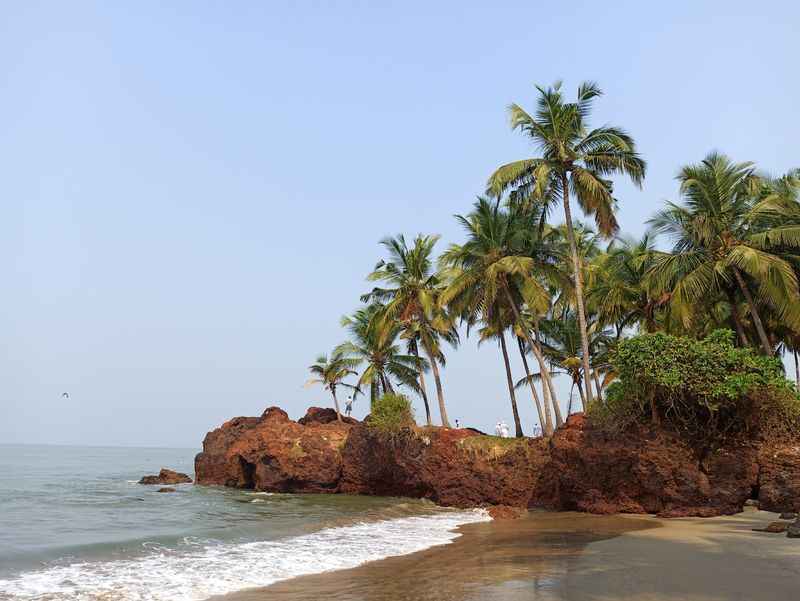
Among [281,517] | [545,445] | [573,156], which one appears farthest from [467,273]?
[281,517]

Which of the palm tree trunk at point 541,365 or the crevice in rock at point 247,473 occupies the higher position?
the palm tree trunk at point 541,365

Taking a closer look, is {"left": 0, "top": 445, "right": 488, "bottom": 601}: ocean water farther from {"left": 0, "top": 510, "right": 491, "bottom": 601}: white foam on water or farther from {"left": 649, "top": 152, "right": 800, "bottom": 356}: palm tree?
{"left": 649, "top": 152, "right": 800, "bottom": 356}: palm tree

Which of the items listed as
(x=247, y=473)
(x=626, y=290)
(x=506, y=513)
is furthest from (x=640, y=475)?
(x=247, y=473)

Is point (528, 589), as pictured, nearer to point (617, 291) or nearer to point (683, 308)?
point (683, 308)

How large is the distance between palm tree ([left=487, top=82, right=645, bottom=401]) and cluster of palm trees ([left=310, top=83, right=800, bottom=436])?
0.16ft

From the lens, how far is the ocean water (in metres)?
10.1

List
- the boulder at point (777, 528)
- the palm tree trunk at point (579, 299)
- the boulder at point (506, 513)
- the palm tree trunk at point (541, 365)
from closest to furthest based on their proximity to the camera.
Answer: the boulder at point (777, 528)
the boulder at point (506, 513)
the palm tree trunk at point (579, 299)
the palm tree trunk at point (541, 365)

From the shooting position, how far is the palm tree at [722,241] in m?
20.7

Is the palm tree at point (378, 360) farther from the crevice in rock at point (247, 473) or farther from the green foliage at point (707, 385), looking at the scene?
the green foliage at point (707, 385)

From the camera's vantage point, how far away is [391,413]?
91.5ft

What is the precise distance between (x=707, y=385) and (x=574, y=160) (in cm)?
1121

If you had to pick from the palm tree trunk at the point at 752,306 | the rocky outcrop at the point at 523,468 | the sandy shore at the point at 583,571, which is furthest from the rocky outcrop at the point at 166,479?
the palm tree trunk at the point at 752,306

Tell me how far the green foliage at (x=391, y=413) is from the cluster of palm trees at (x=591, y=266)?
156 inches

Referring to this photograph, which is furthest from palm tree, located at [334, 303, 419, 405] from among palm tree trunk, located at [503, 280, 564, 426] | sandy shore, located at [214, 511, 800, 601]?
sandy shore, located at [214, 511, 800, 601]
